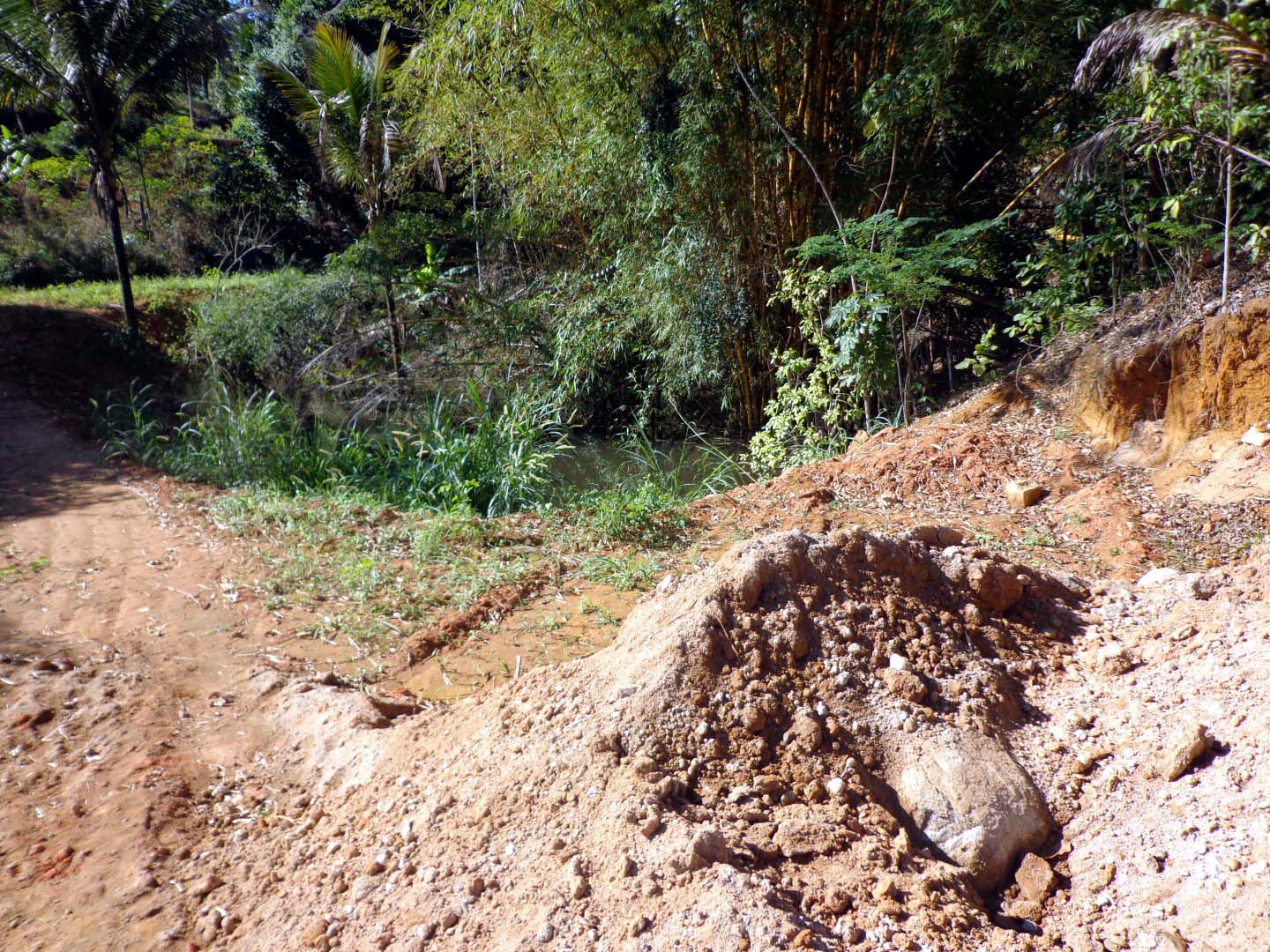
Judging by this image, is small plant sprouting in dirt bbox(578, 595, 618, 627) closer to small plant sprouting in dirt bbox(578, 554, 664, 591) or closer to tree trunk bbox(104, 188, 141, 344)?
small plant sprouting in dirt bbox(578, 554, 664, 591)

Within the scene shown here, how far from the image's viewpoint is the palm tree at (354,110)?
1012cm

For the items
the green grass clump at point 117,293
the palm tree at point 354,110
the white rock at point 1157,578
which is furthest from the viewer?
the green grass clump at point 117,293

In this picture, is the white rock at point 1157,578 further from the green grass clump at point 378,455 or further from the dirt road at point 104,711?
the green grass clump at point 378,455

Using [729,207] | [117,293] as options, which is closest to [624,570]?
[729,207]

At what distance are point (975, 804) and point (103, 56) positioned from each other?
11870mm

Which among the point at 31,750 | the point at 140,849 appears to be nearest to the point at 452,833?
the point at 140,849

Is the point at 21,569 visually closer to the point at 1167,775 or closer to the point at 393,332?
the point at 1167,775

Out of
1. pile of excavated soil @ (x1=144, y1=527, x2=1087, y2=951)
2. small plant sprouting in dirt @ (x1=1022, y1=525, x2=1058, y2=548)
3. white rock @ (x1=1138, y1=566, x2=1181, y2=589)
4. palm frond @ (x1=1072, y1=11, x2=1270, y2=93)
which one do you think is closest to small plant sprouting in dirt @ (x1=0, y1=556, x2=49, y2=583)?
pile of excavated soil @ (x1=144, y1=527, x2=1087, y2=951)

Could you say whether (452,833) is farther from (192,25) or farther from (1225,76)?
(192,25)

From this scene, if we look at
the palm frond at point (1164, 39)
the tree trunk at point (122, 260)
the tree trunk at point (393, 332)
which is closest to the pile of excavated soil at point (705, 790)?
the palm frond at point (1164, 39)

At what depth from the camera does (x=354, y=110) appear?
1033 centimetres

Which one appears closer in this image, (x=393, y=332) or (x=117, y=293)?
(x=393, y=332)

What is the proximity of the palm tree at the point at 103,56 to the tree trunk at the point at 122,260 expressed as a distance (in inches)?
0.8

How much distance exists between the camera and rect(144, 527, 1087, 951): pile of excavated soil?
1743 mm
